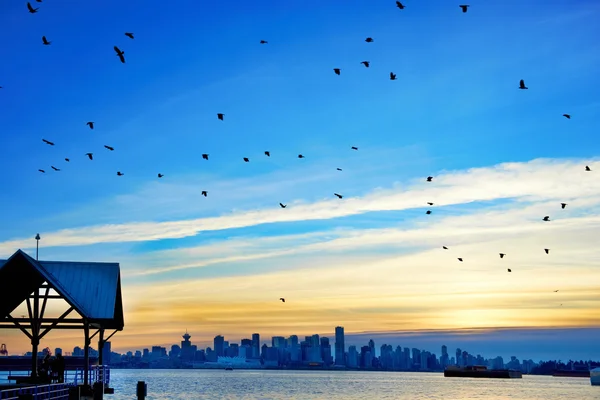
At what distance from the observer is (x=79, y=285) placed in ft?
141

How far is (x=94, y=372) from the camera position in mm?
47469

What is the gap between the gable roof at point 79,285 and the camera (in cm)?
3923

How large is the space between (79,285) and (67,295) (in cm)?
465

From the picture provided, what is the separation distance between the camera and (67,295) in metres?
38.4

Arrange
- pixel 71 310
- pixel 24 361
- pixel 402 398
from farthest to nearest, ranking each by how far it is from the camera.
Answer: pixel 402 398
pixel 24 361
pixel 71 310

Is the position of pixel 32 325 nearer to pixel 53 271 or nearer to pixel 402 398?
pixel 53 271

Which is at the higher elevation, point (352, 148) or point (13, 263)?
point (352, 148)

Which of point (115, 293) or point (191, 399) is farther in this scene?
point (191, 399)

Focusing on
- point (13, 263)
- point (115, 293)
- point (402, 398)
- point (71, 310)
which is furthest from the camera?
point (402, 398)

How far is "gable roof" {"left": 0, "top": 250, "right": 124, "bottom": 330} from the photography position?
39.2 meters

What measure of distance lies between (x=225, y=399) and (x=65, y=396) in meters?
70.7

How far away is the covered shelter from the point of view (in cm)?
4028

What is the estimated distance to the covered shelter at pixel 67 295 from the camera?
4028cm

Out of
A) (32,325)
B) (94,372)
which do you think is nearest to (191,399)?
(94,372)
